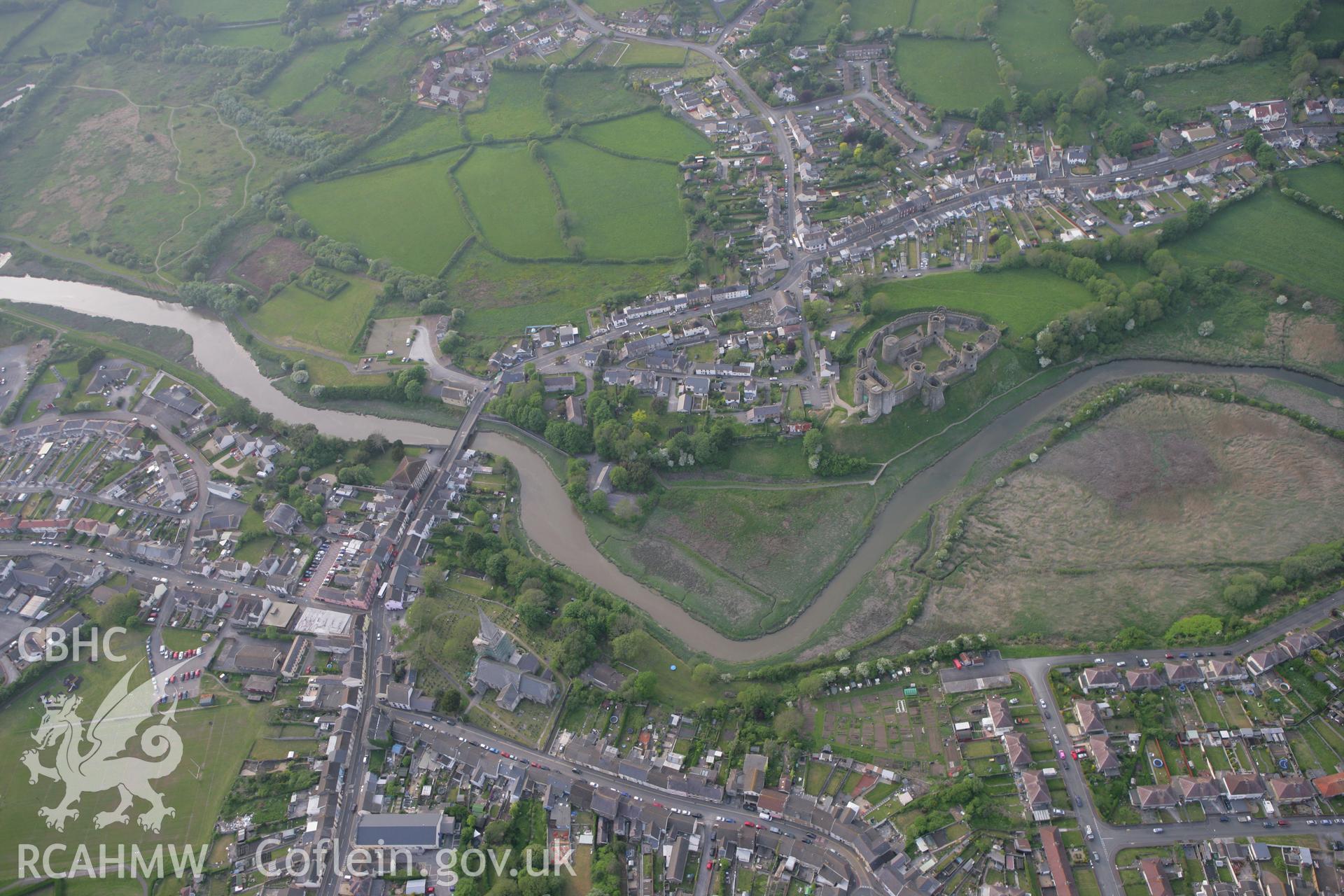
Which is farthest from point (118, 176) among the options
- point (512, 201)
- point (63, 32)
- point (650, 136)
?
point (650, 136)

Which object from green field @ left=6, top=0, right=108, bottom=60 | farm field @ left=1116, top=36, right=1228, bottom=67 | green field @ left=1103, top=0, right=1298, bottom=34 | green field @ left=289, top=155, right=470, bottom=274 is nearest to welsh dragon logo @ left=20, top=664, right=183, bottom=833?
green field @ left=289, top=155, right=470, bottom=274

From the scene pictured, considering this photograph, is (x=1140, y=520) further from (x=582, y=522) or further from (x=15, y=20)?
(x=15, y=20)

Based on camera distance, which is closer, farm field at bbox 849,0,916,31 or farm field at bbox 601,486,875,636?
farm field at bbox 601,486,875,636

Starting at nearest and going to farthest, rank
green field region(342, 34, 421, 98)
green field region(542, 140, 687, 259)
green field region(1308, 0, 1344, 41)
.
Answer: green field region(542, 140, 687, 259)
green field region(1308, 0, 1344, 41)
green field region(342, 34, 421, 98)

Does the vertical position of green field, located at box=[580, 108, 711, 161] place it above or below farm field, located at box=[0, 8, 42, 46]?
above

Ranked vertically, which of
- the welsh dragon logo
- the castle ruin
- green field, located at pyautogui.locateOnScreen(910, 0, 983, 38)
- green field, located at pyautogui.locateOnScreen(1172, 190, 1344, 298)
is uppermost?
green field, located at pyautogui.locateOnScreen(910, 0, 983, 38)

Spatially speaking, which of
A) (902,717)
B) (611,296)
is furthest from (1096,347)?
(611,296)

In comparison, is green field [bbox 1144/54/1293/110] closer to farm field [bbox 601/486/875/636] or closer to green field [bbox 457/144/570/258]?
farm field [bbox 601/486/875/636]
